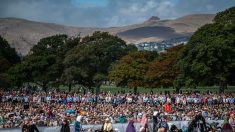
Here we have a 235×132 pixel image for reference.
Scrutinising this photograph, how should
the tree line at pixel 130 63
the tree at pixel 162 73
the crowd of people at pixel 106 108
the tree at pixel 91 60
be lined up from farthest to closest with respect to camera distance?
the tree at pixel 91 60 < the tree at pixel 162 73 < the tree line at pixel 130 63 < the crowd of people at pixel 106 108

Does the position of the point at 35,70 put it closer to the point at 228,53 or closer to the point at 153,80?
the point at 153,80

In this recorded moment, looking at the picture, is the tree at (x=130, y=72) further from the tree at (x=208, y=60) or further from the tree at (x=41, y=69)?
the tree at (x=208, y=60)

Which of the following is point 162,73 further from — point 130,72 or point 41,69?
point 41,69

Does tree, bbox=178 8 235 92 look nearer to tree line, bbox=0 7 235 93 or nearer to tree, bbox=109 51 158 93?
tree line, bbox=0 7 235 93

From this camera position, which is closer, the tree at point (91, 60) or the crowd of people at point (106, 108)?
the crowd of people at point (106, 108)

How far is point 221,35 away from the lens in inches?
2518

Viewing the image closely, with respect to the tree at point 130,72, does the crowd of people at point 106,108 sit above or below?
below

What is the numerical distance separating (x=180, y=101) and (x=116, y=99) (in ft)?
19.4

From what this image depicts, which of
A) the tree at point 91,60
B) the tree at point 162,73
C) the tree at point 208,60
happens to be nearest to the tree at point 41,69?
the tree at point 91,60

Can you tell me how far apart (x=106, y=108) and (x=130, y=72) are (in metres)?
34.8

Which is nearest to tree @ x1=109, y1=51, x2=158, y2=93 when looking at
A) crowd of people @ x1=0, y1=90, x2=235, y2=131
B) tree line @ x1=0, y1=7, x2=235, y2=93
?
tree line @ x1=0, y1=7, x2=235, y2=93

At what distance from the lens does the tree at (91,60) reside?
75312 millimetres

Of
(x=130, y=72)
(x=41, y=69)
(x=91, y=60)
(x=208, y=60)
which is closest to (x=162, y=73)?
(x=130, y=72)

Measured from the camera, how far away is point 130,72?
240ft
